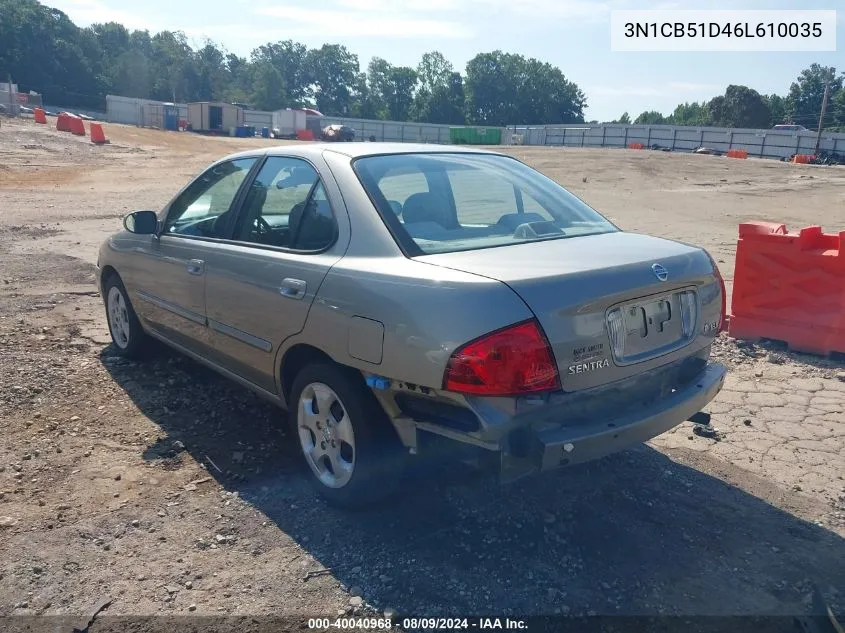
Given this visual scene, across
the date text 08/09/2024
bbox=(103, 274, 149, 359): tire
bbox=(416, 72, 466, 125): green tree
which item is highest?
bbox=(416, 72, 466, 125): green tree

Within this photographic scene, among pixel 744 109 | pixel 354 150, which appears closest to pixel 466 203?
pixel 354 150

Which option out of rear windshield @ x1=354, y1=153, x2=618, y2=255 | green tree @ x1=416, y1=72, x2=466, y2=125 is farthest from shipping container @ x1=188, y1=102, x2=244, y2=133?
rear windshield @ x1=354, y1=153, x2=618, y2=255

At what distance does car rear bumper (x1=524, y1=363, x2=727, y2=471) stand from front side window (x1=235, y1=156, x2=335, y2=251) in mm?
1449

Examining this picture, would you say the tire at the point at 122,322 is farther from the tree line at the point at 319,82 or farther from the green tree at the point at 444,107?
the green tree at the point at 444,107

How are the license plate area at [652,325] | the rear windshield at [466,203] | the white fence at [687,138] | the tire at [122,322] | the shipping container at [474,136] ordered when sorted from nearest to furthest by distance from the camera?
1. the license plate area at [652,325]
2. the rear windshield at [466,203]
3. the tire at [122,322]
4. the white fence at [687,138]
5. the shipping container at [474,136]

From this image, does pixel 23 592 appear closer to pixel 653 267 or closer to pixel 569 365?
pixel 569 365

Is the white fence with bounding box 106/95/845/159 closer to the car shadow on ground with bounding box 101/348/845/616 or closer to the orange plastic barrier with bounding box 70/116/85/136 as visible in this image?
the orange plastic barrier with bounding box 70/116/85/136

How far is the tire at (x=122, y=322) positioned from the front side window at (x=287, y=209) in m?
1.71

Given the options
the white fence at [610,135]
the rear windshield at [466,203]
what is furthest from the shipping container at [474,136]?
the rear windshield at [466,203]

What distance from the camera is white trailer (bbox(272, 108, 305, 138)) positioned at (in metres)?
65.7

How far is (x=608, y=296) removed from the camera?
303cm

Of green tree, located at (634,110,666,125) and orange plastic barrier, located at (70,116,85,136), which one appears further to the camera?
green tree, located at (634,110,666,125)

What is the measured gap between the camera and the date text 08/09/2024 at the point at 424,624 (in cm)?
276

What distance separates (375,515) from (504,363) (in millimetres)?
1173
